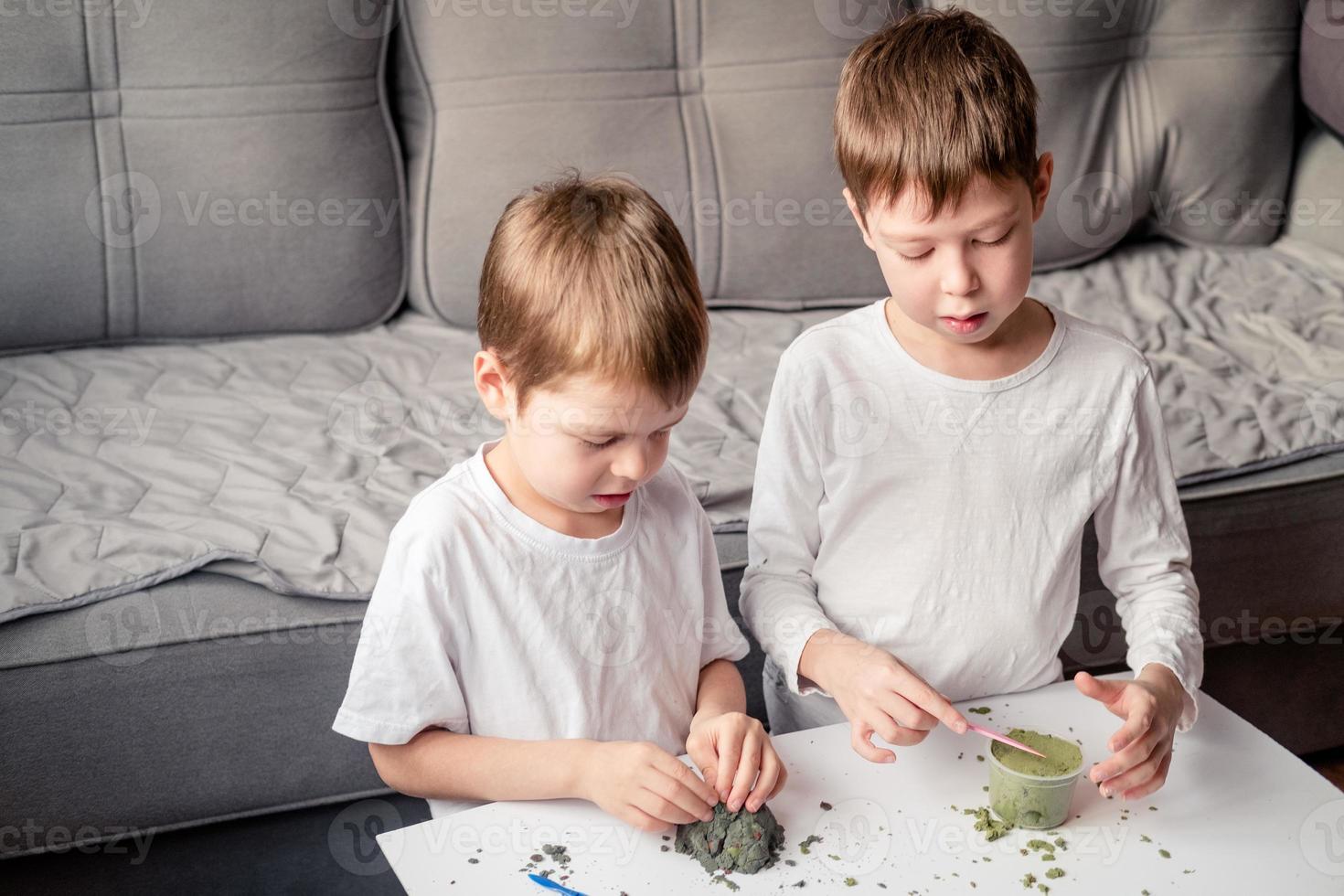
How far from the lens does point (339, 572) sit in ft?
5.06

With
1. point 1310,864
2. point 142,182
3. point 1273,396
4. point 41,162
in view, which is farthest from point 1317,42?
point 41,162

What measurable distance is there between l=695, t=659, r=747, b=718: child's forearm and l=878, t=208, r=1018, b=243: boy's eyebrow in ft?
1.41

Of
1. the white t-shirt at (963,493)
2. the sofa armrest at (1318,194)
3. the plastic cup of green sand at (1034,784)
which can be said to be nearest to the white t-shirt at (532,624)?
the white t-shirt at (963,493)

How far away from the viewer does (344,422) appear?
1.89m

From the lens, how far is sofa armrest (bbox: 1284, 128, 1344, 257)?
2402 millimetres

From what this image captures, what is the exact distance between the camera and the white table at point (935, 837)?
0.88m

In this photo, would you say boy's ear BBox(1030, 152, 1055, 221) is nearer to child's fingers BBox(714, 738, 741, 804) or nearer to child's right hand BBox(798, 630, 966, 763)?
child's right hand BBox(798, 630, 966, 763)

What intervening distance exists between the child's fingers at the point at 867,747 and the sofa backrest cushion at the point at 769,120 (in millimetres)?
1371

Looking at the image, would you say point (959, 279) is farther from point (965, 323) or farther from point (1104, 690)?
point (1104, 690)

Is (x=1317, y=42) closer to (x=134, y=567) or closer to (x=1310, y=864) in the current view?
(x=1310, y=864)

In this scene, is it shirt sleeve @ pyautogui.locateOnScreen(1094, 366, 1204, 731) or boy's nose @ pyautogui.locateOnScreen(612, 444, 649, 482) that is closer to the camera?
boy's nose @ pyautogui.locateOnScreen(612, 444, 649, 482)

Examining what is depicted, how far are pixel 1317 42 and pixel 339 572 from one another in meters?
2.06

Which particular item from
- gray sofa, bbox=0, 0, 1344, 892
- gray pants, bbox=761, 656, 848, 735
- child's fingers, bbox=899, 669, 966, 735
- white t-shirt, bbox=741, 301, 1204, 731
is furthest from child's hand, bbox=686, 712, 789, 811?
gray sofa, bbox=0, 0, 1344, 892

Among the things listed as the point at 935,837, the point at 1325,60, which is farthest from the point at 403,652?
the point at 1325,60
